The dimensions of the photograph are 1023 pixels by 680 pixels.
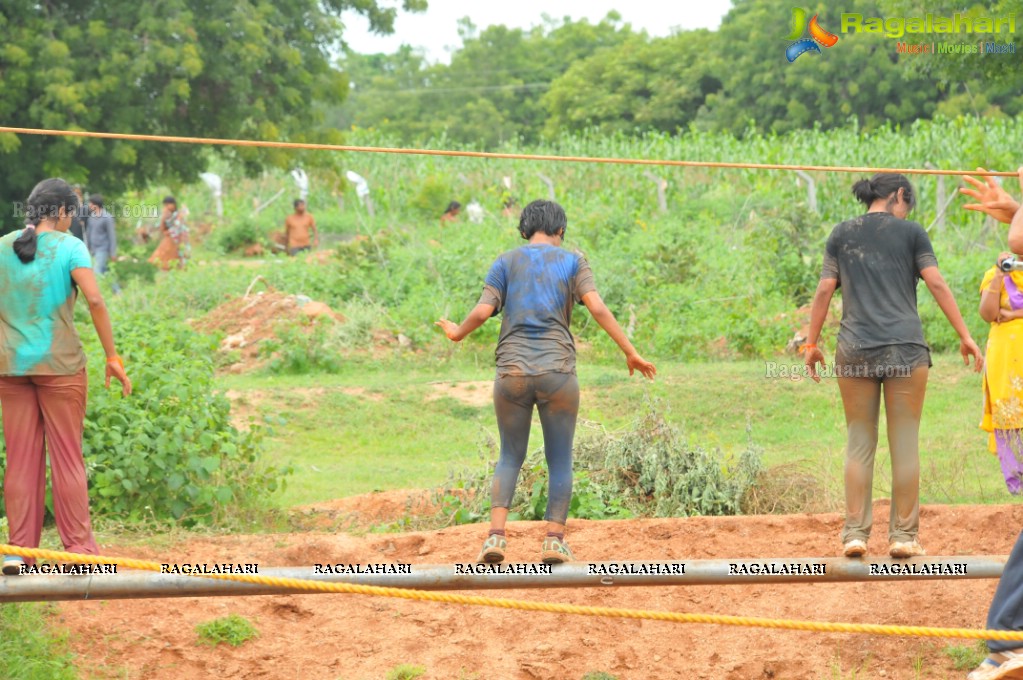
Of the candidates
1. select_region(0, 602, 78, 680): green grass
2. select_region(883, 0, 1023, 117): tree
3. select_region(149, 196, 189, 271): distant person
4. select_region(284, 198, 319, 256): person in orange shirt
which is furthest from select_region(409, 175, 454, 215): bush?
select_region(0, 602, 78, 680): green grass

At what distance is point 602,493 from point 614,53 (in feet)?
125

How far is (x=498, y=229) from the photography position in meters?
18.1

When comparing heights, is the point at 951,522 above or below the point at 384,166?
below

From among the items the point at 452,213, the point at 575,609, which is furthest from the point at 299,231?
the point at 575,609

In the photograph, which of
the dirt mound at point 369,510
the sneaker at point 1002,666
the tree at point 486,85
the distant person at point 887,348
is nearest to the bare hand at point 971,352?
the distant person at point 887,348

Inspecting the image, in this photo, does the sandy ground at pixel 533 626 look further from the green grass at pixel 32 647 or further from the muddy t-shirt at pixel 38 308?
the muddy t-shirt at pixel 38 308

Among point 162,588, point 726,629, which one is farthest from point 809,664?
point 162,588

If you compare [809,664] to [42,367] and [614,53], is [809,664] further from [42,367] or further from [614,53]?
[614,53]

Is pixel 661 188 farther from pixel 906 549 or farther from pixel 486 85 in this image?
pixel 486 85

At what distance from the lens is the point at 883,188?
543 centimetres

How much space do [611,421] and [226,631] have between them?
5087mm

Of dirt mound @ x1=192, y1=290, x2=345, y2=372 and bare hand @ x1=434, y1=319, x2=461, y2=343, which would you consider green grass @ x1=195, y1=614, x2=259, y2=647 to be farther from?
dirt mound @ x1=192, y1=290, x2=345, y2=372

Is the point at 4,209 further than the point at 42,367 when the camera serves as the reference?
Yes

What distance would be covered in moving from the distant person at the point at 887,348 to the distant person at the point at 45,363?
3237mm
